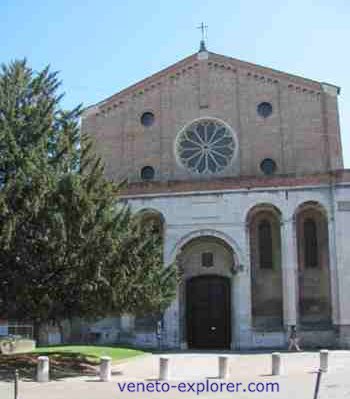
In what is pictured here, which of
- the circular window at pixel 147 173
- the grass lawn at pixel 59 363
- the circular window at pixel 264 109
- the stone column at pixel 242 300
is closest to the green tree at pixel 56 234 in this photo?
the grass lawn at pixel 59 363

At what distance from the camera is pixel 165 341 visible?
96.6 feet

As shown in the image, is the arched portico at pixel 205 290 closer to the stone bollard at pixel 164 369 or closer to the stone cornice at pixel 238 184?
the stone cornice at pixel 238 184

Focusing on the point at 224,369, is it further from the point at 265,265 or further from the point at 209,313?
the point at 265,265

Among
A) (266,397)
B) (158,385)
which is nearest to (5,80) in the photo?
(158,385)

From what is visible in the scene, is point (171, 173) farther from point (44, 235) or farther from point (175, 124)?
point (44, 235)

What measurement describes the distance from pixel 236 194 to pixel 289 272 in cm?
459


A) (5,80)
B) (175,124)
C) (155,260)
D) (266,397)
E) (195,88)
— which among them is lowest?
(266,397)

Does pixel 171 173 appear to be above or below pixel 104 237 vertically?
above

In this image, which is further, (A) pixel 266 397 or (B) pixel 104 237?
(B) pixel 104 237

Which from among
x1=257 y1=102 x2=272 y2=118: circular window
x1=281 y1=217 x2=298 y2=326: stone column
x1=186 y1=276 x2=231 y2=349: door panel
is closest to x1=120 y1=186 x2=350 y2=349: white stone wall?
x1=281 y1=217 x2=298 y2=326: stone column

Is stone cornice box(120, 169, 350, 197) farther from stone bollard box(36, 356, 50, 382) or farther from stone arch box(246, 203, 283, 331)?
stone bollard box(36, 356, 50, 382)

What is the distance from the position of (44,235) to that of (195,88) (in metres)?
18.2

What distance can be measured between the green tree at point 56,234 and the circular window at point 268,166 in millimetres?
13067

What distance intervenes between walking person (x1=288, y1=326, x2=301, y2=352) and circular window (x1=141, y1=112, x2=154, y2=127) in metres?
14.1
